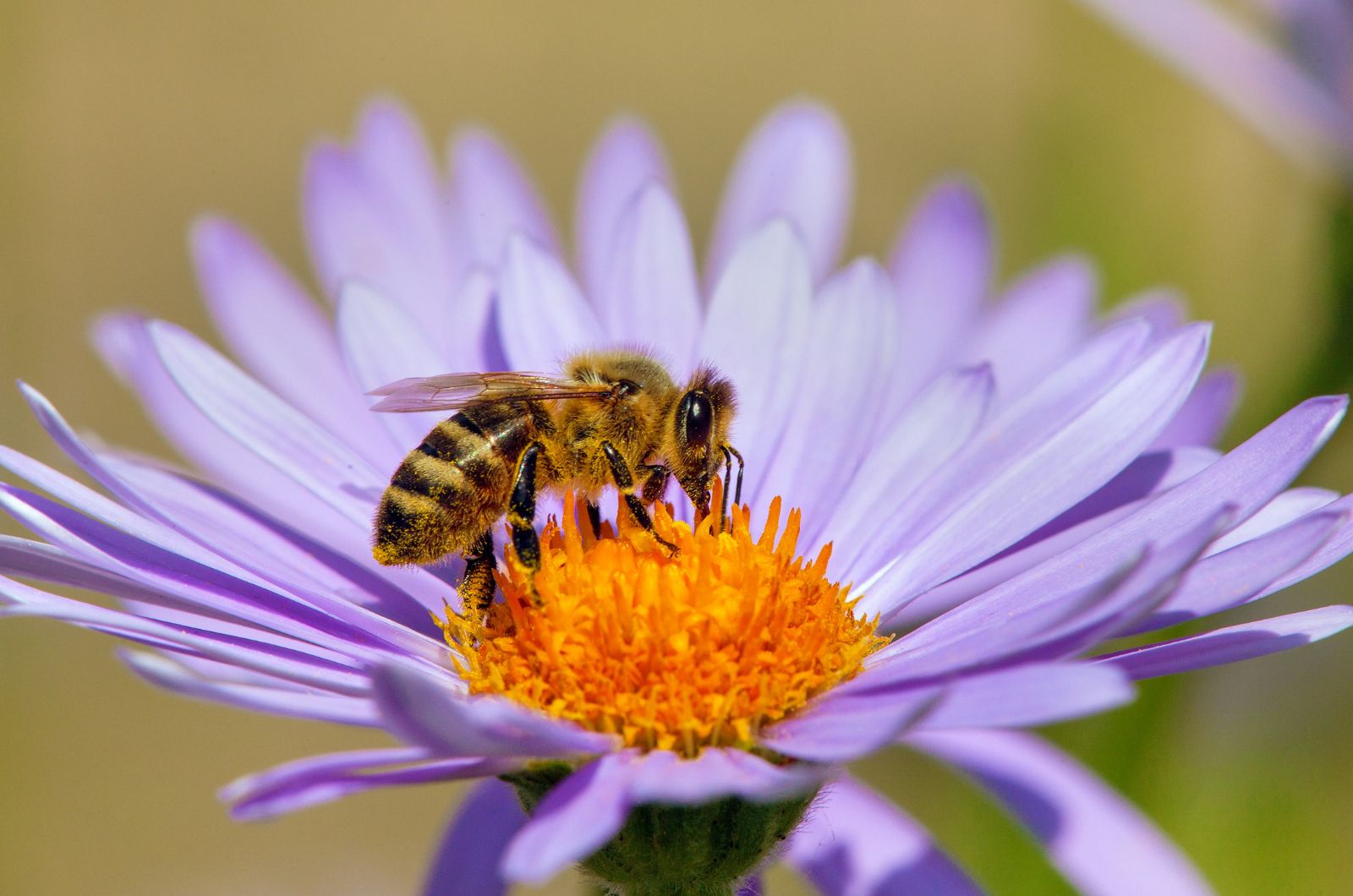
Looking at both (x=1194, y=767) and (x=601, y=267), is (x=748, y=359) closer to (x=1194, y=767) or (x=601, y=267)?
(x=601, y=267)

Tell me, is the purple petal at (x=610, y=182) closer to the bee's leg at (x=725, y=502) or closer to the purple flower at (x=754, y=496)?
the purple flower at (x=754, y=496)

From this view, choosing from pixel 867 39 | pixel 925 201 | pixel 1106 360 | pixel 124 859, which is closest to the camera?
pixel 1106 360

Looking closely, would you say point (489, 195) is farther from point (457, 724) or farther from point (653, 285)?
point (457, 724)

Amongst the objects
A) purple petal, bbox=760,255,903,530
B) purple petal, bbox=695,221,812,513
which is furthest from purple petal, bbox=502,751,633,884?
purple petal, bbox=695,221,812,513

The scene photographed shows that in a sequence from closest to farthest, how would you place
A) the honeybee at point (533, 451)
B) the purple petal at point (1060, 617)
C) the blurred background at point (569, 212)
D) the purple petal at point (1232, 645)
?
the purple petal at point (1060, 617) → the purple petal at point (1232, 645) → the honeybee at point (533, 451) → the blurred background at point (569, 212)

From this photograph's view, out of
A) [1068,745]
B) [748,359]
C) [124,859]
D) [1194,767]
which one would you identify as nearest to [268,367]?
[748,359]

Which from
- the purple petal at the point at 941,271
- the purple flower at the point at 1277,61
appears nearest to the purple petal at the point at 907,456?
the purple petal at the point at 941,271

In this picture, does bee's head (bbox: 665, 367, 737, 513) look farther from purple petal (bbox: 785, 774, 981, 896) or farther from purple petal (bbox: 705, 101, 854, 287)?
purple petal (bbox: 705, 101, 854, 287)
